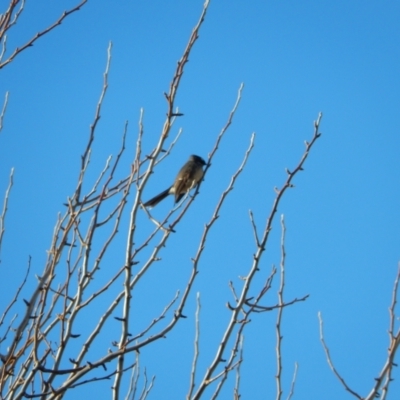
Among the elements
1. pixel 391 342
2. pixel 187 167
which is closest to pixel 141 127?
pixel 391 342

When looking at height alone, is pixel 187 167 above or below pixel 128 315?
above

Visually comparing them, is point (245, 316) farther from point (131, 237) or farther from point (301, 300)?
point (131, 237)

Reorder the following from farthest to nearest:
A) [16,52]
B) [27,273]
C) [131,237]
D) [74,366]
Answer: [27,273]
[16,52]
[131,237]
[74,366]

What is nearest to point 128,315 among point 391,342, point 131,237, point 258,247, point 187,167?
point 131,237

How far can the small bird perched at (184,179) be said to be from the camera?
22.1ft

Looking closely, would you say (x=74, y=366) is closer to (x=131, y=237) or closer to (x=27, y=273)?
(x=131, y=237)

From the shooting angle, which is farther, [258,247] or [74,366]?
[258,247]

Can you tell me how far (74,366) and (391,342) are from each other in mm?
1368

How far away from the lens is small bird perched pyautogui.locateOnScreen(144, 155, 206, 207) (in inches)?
265

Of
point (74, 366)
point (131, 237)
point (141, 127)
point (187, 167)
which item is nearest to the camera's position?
point (74, 366)

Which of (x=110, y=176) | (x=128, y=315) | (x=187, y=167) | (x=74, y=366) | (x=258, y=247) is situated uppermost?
(x=187, y=167)

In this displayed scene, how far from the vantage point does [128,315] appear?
2.42 meters

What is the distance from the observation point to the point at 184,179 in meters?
6.73

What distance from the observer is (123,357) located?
242cm
